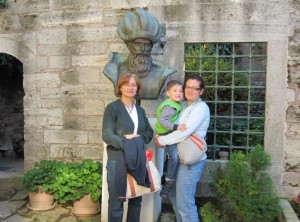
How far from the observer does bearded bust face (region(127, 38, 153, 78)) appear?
317 centimetres

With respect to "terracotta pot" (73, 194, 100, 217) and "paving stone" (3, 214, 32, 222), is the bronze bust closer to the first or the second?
"terracotta pot" (73, 194, 100, 217)

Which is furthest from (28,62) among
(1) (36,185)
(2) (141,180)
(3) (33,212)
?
(2) (141,180)

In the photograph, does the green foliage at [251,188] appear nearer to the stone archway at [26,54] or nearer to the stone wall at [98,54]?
the stone wall at [98,54]

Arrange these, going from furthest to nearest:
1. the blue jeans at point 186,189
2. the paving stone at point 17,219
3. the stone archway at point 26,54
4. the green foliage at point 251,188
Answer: the stone archway at point 26,54, the paving stone at point 17,219, the green foliage at point 251,188, the blue jeans at point 186,189

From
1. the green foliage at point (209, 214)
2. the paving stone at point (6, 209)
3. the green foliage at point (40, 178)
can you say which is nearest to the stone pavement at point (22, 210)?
the paving stone at point (6, 209)

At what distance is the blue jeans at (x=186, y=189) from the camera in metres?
2.80

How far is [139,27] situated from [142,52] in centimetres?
23

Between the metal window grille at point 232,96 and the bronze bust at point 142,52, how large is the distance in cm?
98

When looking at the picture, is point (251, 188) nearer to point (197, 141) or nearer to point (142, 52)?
point (197, 141)

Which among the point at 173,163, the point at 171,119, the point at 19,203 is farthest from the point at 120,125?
the point at 19,203

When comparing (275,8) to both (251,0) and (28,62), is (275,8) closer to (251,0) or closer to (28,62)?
(251,0)

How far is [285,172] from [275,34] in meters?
1.59

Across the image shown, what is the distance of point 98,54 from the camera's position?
4352 millimetres

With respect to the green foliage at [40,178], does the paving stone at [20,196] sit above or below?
below
